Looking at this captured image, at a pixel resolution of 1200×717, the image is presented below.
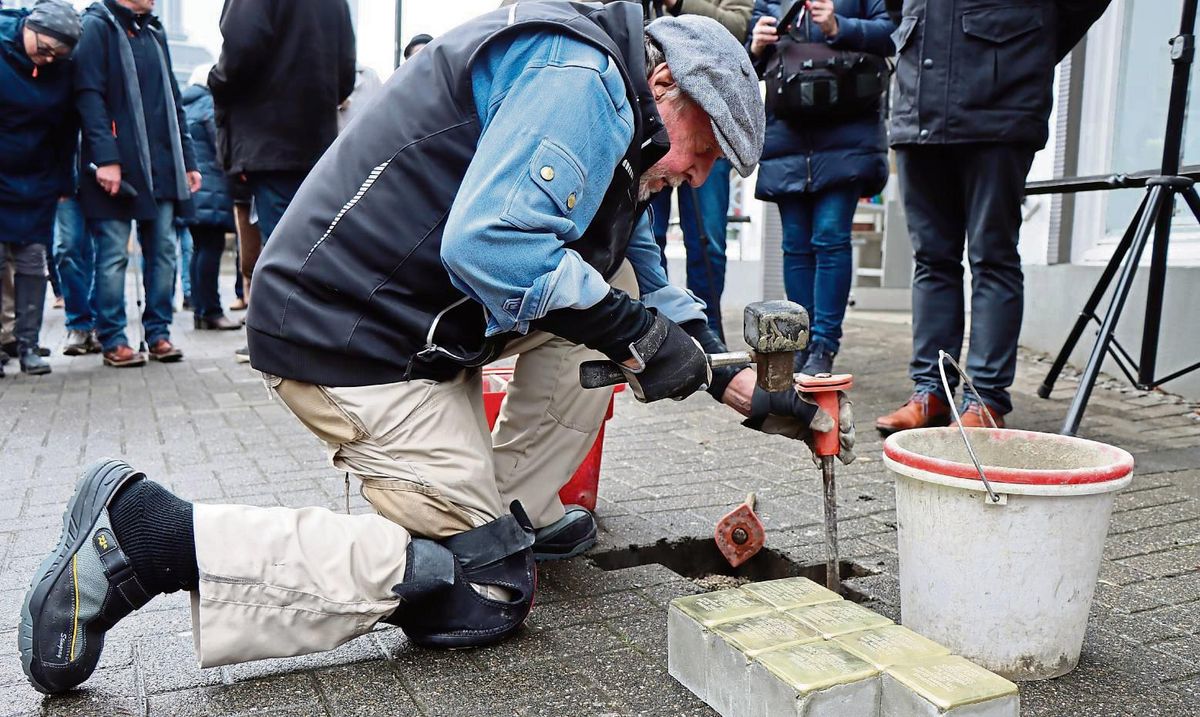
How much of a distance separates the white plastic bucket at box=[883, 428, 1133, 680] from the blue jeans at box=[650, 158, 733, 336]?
3191mm

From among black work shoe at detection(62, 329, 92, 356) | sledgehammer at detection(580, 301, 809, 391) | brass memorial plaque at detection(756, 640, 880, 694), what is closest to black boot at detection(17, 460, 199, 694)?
sledgehammer at detection(580, 301, 809, 391)

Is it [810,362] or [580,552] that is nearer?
[580,552]

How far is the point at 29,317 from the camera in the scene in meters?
5.62

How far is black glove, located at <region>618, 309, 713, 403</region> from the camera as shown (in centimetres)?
199

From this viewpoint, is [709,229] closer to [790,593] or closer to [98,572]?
[790,593]

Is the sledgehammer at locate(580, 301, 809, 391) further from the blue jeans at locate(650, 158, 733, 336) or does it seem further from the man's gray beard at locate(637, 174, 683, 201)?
the blue jeans at locate(650, 158, 733, 336)

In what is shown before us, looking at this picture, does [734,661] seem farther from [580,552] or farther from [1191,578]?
[1191,578]

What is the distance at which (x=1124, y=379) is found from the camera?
4.96m

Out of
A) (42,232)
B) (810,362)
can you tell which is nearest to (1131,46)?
(810,362)

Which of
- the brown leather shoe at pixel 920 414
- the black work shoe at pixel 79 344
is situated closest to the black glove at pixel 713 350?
the brown leather shoe at pixel 920 414

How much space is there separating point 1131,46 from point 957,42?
2257mm

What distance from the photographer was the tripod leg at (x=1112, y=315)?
329cm

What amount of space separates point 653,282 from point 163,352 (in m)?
4.43

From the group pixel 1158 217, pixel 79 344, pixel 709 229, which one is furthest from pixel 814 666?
pixel 79 344
